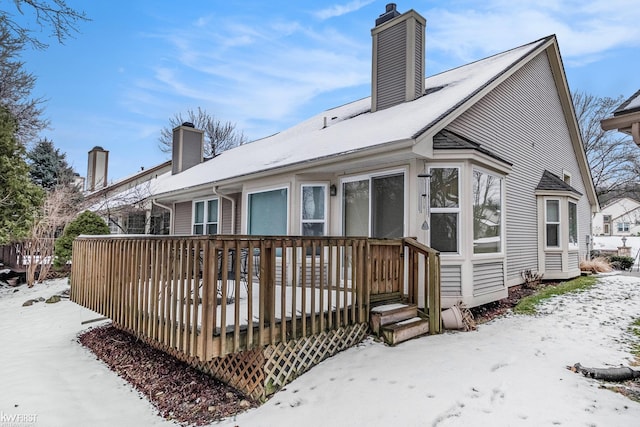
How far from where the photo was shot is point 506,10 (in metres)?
11.3

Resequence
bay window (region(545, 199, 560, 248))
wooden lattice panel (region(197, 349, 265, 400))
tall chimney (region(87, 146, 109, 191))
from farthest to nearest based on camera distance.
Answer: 1. tall chimney (region(87, 146, 109, 191))
2. bay window (region(545, 199, 560, 248))
3. wooden lattice panel (region(197, 349, 265, 400))

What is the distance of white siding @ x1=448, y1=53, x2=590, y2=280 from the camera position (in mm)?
7949

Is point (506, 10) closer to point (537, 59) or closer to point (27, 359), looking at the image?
point (537, 59)

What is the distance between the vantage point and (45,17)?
14.6 ft

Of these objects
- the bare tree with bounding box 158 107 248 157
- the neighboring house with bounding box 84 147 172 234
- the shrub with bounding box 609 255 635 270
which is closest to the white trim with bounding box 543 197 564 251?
the shrub with bounding box 609 255 635 270

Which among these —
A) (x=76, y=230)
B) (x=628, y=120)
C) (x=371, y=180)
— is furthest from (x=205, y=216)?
(x=628, y=120)

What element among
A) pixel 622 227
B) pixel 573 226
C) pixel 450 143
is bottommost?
pixel 573 226

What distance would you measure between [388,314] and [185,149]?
13.1 m

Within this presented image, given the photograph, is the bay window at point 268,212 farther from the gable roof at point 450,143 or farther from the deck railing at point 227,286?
the gable roof at point 450,143

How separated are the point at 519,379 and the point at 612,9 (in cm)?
1280

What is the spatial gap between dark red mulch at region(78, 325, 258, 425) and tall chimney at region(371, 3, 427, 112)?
699 cm

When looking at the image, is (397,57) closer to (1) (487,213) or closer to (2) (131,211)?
(1) (487,213)

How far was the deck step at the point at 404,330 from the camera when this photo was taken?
4832 millimetres

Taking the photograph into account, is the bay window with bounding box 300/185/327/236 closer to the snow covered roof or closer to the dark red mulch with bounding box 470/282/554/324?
the snow covered roof
